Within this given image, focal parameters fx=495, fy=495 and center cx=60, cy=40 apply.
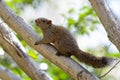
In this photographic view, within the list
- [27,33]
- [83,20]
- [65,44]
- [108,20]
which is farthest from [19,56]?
[83,20]

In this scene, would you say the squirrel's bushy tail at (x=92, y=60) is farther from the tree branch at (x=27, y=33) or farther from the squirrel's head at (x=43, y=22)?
the squirrel's head at (x=43, y=22)

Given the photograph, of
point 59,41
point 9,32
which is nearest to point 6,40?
point 9,32

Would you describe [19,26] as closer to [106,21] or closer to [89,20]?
[106,21]

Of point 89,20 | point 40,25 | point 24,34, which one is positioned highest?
point 89,20

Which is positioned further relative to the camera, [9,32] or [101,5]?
[9,32]

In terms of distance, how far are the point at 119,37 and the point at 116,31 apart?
0.13 feet

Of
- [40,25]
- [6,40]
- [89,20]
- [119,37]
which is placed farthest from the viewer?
[89,20]

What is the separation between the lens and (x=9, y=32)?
11.1ft

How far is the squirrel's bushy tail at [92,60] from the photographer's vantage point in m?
→ 3.14

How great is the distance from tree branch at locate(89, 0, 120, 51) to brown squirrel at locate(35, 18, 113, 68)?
0.29m

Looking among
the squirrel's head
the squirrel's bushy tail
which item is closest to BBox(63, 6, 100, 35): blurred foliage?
the squirrel's head

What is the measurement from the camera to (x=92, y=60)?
330cm

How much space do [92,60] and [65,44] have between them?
0.35m

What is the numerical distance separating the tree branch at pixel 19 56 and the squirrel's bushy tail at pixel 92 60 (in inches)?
11.9
